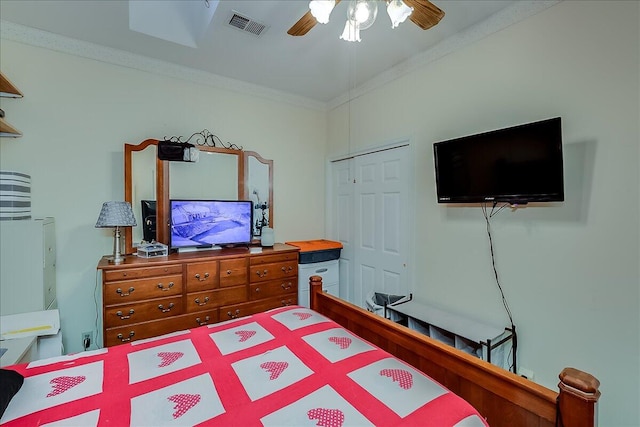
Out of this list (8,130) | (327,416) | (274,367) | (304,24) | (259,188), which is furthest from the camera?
(259,188)

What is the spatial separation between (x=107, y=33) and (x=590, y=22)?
3324 millimetres

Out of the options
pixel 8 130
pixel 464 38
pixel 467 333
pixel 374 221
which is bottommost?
pixel 467 333

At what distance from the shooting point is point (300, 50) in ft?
8.33

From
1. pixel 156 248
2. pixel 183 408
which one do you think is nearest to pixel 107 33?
pixel 156 248

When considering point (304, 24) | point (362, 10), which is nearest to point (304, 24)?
point (304, 24)

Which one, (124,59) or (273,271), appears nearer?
(124,59)

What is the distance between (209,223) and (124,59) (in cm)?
162

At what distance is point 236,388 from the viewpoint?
104 centimetres

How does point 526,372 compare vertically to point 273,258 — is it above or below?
below

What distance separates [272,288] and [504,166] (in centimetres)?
220

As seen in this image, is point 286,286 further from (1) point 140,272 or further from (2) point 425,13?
(2) point 425,13

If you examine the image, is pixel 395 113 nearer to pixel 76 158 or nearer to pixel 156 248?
pixel 156 248

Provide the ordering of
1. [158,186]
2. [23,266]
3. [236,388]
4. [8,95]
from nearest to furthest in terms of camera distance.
A: [236,388] < [23,266] < [8,95] < [158,186]

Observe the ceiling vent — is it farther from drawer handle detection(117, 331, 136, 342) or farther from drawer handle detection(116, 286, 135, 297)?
drawer handle detection(117, 331, 136, 342)
